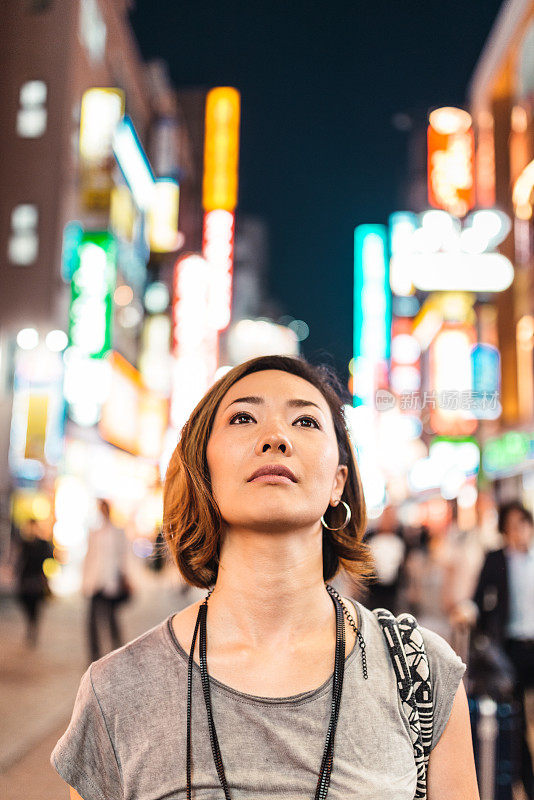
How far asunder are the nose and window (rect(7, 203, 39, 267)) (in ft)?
76.4

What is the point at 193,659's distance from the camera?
70.5 inches

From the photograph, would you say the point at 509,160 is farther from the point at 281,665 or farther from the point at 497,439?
the point at 281,665

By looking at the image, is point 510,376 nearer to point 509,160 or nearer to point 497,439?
point 497,439

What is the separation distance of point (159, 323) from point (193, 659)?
37.7m

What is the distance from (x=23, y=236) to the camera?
23.9 m

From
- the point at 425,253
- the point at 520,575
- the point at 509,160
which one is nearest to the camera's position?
the point at 520,575

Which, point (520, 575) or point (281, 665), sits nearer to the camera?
point (281, 665)

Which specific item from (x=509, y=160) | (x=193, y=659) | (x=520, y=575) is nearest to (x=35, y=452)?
(x=509, y=160)

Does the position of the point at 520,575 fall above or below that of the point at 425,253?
below

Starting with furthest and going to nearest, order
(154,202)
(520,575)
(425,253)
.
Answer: (154,202) → (425,253) → (520,575)

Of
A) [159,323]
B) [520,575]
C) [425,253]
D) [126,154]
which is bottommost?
[520,575]

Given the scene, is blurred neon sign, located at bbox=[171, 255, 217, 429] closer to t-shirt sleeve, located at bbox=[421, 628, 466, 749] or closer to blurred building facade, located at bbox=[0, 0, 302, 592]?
blurred building facade, located at bbox=[0, 0, 302, 592]

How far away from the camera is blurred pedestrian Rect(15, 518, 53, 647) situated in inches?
449

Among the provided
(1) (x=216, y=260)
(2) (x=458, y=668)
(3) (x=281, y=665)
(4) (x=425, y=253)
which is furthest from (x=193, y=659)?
(1) (x=216, y=260)
